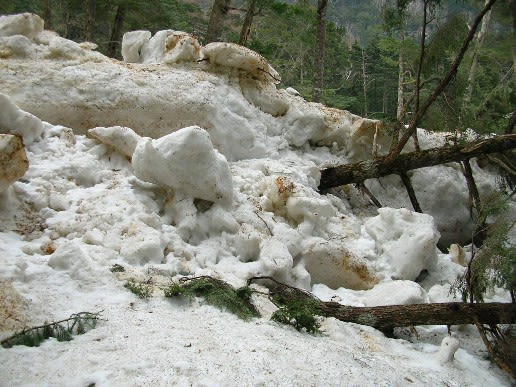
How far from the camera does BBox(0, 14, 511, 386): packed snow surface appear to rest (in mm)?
2707

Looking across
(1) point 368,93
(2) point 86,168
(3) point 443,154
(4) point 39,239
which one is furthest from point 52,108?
(1) point 368,93

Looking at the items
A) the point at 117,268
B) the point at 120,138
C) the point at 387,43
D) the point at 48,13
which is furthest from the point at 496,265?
the point at 387,43

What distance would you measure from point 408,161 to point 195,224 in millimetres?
3301

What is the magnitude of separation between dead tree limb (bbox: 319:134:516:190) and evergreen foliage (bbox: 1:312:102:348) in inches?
173

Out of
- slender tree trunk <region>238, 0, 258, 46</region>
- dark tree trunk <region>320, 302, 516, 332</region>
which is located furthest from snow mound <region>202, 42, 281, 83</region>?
dark tree trunk <region>320, 302, 516, 332</region>

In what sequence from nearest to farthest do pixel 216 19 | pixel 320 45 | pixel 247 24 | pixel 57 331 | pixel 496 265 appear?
1. pixel 57 331
2. pixel 496 265
3. pixel 216 19
4. pixel 320 45
5. pixel 247 24

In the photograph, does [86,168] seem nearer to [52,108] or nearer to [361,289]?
[52,108]

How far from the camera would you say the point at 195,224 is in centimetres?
463

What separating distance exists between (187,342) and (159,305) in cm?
65

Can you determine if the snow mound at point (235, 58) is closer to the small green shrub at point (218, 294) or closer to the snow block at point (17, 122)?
the snow block at point (17, 122)

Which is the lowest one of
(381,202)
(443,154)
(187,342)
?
(381,202)

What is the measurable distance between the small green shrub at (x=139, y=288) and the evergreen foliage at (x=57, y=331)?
432 mm

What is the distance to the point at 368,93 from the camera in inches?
1391

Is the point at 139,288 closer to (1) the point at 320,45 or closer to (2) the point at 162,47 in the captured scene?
(2) the point at 162,47
